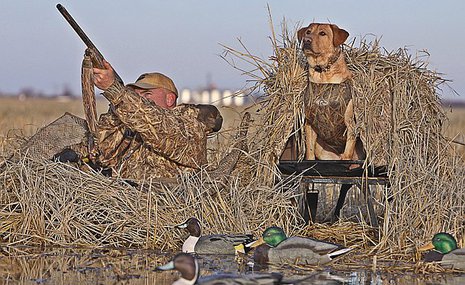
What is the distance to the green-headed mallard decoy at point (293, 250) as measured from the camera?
750 cm

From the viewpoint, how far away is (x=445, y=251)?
299 inches

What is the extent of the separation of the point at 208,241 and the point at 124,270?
100 cm

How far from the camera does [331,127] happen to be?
30.9 ft

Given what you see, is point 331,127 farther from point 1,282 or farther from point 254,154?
point 1,282

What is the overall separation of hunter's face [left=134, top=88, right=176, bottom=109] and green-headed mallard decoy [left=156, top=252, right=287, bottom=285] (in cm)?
411

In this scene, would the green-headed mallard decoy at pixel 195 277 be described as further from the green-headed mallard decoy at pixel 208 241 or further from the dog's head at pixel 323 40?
the dog's head at pixel 323 40

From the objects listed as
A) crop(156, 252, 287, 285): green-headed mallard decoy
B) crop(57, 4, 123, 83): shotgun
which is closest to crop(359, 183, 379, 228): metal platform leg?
crop(57, 4, 123, 83): shotgun

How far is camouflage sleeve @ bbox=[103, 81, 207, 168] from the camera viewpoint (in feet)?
28.7

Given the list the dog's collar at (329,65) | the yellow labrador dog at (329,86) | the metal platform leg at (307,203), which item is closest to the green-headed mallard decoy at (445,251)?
the metal platform leg at (307,203)

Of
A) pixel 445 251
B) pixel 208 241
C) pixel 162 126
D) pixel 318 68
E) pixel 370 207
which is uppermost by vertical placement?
pixel 318 68

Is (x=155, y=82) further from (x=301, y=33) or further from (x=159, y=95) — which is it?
(x=301, y=33)

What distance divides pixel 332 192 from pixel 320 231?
6.85 feet

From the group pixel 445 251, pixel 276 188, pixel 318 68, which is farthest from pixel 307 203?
pixel 445 251

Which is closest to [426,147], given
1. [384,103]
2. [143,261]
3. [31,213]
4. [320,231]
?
[384,103]
